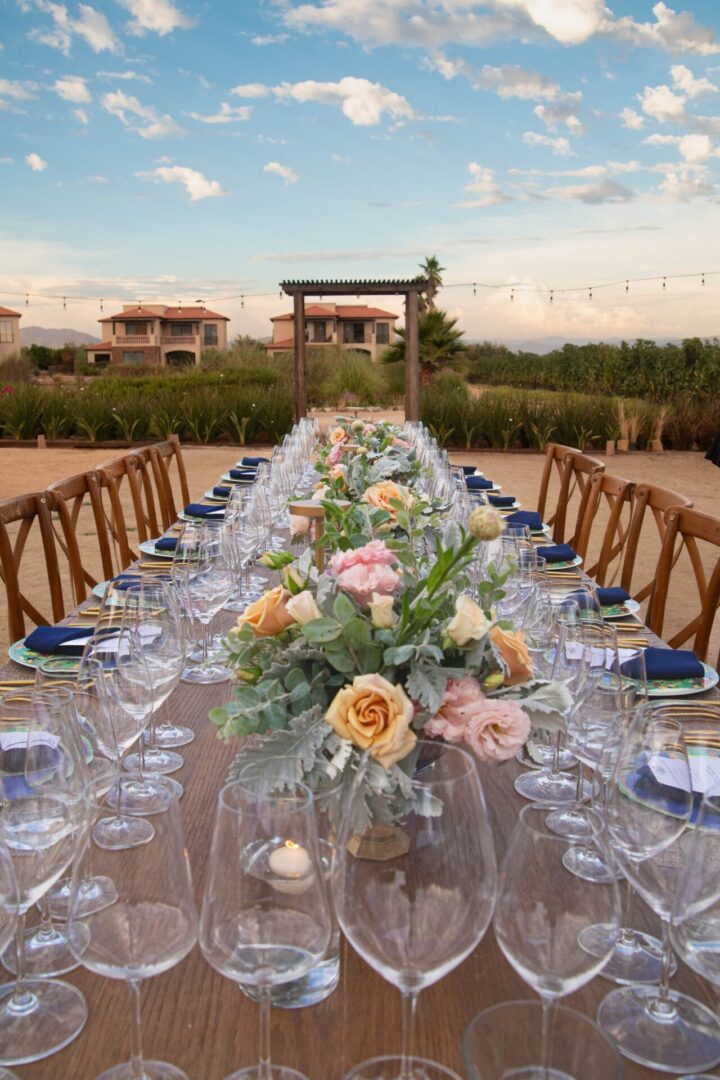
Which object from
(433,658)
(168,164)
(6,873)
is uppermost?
(168,164)

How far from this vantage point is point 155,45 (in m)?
17.7

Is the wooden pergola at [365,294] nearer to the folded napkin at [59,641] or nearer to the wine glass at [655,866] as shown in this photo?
the folded napkin at [59,641]

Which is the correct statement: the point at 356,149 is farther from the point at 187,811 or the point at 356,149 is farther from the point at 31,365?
the point at 187,811

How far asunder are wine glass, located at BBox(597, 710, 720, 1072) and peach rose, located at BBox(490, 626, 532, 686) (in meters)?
0.15

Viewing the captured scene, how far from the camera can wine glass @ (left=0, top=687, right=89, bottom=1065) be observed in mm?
879

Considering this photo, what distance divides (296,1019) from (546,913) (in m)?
0.32

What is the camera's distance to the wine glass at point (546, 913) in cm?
72

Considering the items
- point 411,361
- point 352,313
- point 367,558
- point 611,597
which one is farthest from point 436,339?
point 367,558

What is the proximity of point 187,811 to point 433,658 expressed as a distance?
48cm

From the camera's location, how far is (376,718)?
38.8 inches

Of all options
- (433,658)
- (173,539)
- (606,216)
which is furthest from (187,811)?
(606,216)

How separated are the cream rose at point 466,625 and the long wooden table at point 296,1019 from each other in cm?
34

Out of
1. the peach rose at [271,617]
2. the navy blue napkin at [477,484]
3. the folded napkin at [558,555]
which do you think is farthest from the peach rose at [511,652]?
the navy blue napkin at [477,484]

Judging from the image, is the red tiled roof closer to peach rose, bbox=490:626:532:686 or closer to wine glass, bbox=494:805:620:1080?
peach rose, bbox=490:626:532:686
